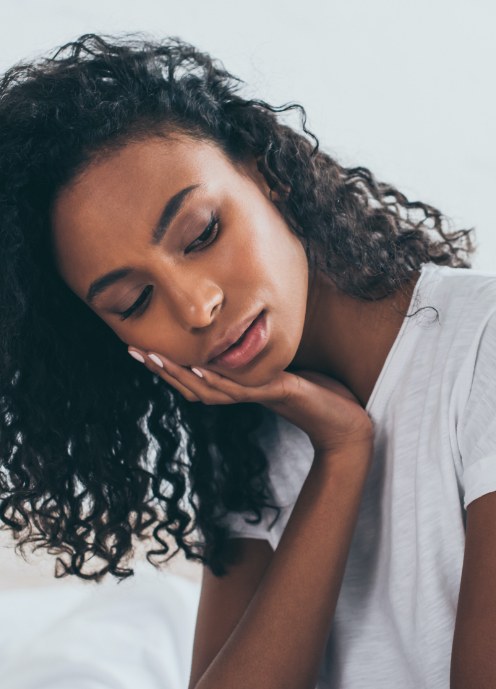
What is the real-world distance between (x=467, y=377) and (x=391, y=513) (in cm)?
26

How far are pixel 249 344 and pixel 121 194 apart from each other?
26 cm

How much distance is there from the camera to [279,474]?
1.49 meters

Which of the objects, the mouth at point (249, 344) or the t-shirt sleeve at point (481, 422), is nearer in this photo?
the t-shirt sleeve at point (481, 422)

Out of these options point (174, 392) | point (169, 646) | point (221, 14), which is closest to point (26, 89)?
point (174, 392)

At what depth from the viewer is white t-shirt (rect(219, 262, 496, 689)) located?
1058 millimetres

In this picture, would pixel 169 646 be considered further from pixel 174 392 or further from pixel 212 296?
pixel 212 296

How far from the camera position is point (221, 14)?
193 cm

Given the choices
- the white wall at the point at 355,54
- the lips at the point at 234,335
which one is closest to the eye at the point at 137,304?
the lips at the point at 234,335

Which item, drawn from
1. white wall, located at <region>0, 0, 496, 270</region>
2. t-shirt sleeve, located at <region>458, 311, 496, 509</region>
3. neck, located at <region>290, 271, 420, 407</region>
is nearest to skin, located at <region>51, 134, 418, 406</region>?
neck, located at <region>290, 271, 420, 407</region>

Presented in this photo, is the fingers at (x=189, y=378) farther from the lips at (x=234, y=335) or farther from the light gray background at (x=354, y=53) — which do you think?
Result: the light gray background at (x=354, y=53)

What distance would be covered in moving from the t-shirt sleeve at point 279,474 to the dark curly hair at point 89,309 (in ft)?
0.06

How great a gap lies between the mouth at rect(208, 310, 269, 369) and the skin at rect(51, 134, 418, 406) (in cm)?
1

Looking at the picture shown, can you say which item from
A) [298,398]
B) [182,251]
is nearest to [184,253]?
[182,251]

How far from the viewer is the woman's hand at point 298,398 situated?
1182mm
